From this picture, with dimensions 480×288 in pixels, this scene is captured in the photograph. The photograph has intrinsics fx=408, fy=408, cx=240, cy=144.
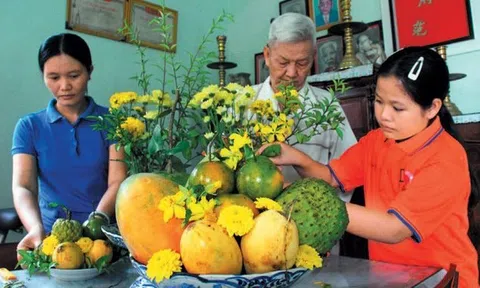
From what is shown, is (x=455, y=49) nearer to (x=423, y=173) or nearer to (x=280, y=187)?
(x=423, y=173)

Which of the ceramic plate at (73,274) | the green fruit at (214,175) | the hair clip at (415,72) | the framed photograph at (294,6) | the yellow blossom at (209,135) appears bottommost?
the ceramic plate at (73,274)

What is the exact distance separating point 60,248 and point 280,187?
1.45 feet

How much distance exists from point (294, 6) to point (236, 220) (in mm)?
3292

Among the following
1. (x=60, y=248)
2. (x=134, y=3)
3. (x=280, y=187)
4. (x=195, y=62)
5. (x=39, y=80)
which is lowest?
(x=60, y=248)

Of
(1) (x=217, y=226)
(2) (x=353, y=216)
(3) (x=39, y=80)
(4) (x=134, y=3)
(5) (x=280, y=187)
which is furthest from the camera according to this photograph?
(4) (x=134, y=3)

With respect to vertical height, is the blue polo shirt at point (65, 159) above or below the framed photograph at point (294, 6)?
below

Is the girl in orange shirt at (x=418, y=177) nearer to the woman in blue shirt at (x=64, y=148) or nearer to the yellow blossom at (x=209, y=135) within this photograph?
the yellow blossom at (x=209, y=135)

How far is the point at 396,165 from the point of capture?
112cm

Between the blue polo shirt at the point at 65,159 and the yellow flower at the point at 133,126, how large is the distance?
669 mm

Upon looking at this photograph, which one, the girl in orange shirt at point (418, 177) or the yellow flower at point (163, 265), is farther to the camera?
the girl in orange shirt at point (418, 177)

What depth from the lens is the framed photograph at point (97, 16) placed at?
3.02 m

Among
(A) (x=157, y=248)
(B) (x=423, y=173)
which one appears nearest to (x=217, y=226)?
(A) (x=157, y=248)

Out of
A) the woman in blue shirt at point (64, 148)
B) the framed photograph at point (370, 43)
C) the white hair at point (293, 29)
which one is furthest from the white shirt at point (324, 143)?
the framed photograph at point (370, 43)

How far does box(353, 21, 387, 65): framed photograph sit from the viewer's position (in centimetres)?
292
